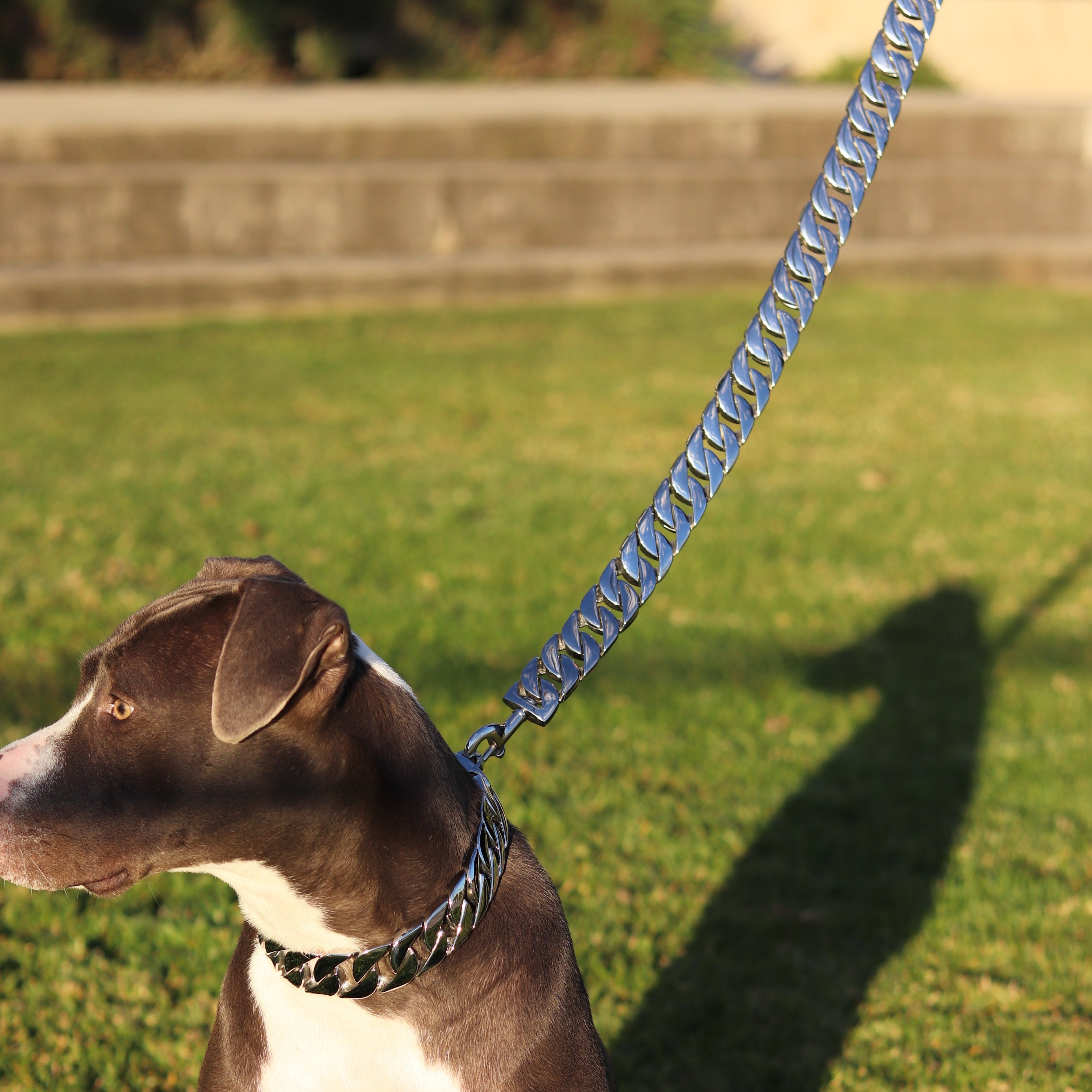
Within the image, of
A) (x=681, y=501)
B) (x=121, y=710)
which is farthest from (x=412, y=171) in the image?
(x=121, y=710)

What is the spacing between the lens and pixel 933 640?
18.5 feet

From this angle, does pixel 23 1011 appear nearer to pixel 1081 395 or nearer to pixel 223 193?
pixel 1081 395

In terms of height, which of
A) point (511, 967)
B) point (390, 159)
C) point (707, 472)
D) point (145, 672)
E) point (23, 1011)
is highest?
point (707, 472)

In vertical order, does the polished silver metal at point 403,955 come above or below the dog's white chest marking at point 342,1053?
above

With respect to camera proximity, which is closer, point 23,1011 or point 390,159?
point 23,1011

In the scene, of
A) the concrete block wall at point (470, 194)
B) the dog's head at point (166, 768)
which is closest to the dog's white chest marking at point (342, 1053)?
the dog's head at point (166, 768)

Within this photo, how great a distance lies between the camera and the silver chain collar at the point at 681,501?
6.79ft

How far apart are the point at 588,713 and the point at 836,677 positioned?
40.6 inches

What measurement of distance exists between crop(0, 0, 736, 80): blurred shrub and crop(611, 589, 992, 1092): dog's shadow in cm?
1261

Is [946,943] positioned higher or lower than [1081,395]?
higher

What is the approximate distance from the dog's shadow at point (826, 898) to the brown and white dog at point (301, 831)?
1192mm

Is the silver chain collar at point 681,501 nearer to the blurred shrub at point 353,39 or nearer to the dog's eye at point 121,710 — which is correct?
the dog's eye at point 121,710

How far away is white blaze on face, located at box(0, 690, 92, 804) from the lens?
2.03 m

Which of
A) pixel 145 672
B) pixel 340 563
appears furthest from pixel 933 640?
pixel 145 672
